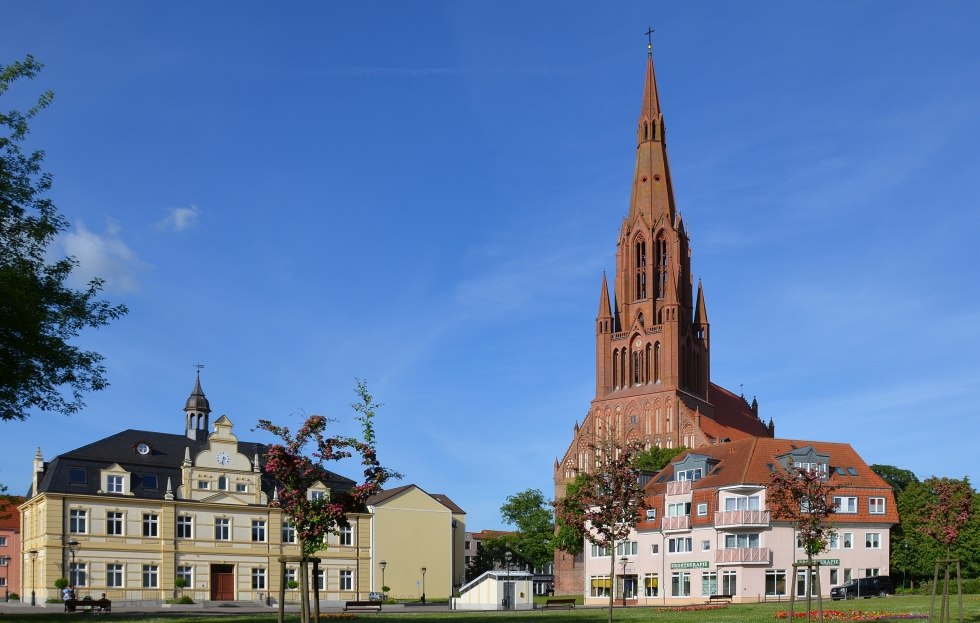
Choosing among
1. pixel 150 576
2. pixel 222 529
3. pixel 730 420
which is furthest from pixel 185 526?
pixel 730 420

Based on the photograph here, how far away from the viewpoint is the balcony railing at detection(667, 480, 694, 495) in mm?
75812

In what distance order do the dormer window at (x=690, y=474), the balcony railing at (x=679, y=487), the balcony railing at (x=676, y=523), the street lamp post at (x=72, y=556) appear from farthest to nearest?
the dormer window at (x=690, y=474) < the balcony railing at (x=679, y=487) < the balcony railing at (x=676, y=523) < the street lamp post at (x=72, y=556)

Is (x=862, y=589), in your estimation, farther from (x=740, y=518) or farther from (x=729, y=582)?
(x=729, y=582)

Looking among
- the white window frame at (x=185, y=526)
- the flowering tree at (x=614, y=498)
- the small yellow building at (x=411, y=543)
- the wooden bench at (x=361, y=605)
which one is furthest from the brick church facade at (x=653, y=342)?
the flowering tree at (x=614, y=498)

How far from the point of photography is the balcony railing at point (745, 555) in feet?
228

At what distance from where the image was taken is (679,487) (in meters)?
76.3

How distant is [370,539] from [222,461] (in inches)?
536

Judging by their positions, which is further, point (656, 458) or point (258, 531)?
point (656, 458)

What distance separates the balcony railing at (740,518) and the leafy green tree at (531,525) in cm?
5101

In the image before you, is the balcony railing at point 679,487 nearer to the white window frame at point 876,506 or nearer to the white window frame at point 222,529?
the white window frame at point 876,506

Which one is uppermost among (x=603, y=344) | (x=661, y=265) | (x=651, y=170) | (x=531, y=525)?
(x=651, y=170)

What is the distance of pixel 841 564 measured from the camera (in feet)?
235

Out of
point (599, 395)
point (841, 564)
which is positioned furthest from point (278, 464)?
point (599, 395)

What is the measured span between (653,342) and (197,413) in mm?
71208
